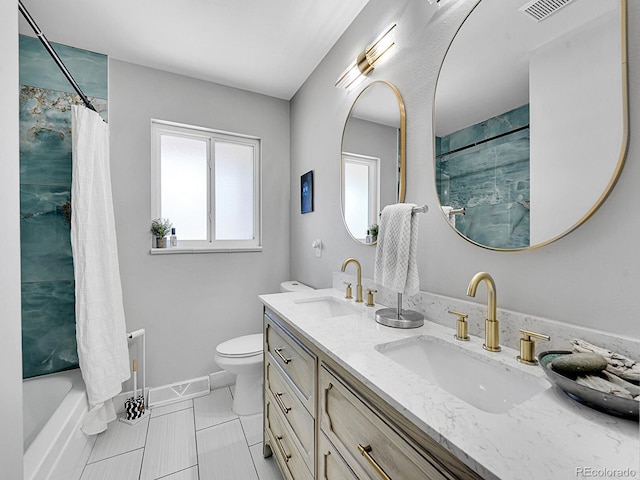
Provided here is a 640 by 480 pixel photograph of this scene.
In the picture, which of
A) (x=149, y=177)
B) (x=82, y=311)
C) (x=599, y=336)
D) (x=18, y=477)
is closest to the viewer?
(x=599, y=336)

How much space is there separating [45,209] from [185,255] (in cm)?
89

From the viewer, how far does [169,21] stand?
1682 millimetres

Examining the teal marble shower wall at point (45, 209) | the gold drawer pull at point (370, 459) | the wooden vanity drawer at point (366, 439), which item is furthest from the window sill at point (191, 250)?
the gold drawer pull at point (370, 459)

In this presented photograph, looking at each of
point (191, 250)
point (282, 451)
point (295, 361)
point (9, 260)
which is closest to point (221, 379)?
point (191, 250)

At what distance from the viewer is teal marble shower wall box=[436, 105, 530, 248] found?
844mm

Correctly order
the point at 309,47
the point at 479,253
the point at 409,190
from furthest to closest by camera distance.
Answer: the point at 309,47
the point at 409,190
the point at 479,253

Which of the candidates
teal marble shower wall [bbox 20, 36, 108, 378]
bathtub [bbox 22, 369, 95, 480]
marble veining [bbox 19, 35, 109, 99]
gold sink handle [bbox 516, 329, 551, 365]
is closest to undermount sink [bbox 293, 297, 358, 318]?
gold sink handle [bbox 516, 329, 551, 365]

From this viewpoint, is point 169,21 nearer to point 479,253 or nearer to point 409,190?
point 409,190

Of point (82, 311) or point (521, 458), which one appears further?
point (82, 311)

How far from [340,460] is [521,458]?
0.58m

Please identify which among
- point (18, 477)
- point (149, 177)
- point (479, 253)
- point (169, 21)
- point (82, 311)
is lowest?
point (18, 477)

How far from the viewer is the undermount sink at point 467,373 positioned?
71cm

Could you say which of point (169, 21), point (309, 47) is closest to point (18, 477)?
point (169, 21)

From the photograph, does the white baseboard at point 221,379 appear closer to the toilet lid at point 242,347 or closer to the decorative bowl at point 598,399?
the toilet lid at point 242,347
